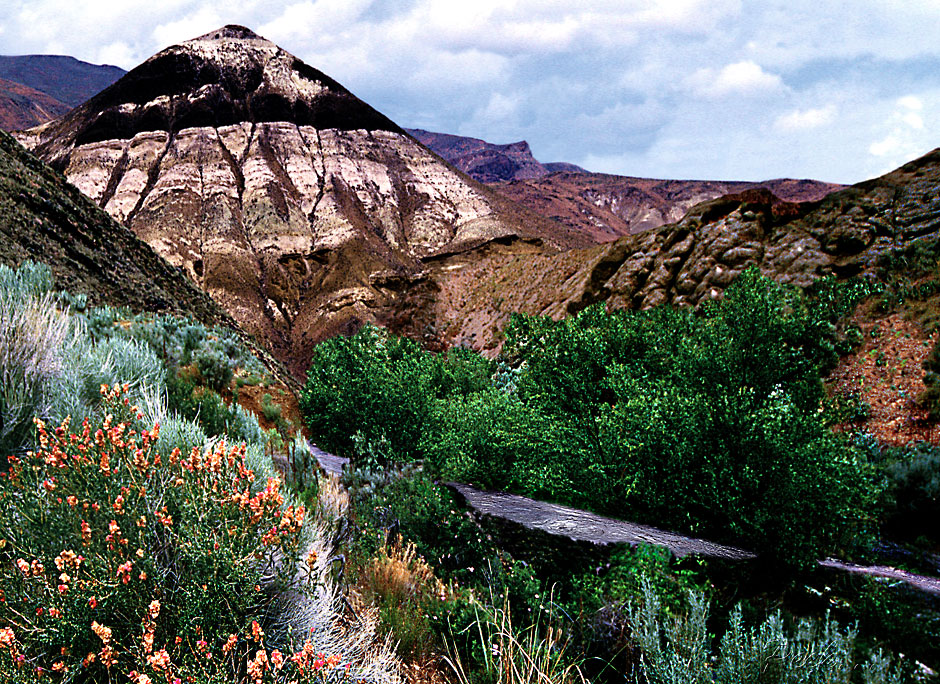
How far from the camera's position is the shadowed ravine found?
4.52 m

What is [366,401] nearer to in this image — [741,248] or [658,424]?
[658,424]

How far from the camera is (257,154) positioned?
63.0 metres

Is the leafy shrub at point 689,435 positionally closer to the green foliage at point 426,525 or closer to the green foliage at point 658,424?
the green foliage at point 658,424

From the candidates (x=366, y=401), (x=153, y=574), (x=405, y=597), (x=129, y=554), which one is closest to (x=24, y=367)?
(x=129, y=554)

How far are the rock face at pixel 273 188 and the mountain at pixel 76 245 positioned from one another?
2041 centimetres

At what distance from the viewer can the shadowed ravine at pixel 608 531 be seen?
452 centimetres

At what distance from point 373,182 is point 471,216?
494 inches

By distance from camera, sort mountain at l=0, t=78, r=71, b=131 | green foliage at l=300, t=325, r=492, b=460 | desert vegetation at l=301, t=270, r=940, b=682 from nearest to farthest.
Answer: desert vegetation at l=301, t=270, r=940, b=682 → green foliage at l=300, t=325, r=492, b=460 → mountain at l=0, t=78, r=71, b=131

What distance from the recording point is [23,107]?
497 feet

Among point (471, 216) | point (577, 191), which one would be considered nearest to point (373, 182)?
point (471, 216)

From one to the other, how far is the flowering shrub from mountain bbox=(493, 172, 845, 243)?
112m

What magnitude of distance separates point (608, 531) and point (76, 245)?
48.2 feet

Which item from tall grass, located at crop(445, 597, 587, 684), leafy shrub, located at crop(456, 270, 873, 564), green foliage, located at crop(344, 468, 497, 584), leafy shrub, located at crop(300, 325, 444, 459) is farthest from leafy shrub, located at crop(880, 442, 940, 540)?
leafy shrub, located at crop(300, 325, 444, 459)

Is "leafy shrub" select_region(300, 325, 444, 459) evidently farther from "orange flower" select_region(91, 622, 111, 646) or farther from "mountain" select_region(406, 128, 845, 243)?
"mountain" select_region(406, 128, 845, 243)
